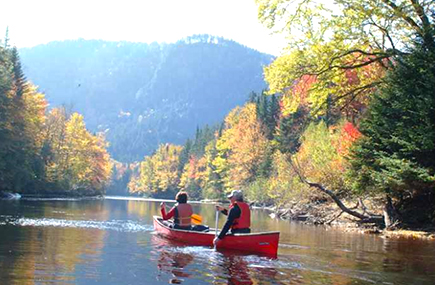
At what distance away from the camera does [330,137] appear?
45406mm

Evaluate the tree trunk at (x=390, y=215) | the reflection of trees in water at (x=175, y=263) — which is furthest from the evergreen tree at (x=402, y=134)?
the reflection of trees in water at (x=175, y=263)

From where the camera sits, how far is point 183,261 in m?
15.8

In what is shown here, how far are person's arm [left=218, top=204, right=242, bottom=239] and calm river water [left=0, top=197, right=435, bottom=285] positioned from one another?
0.76m

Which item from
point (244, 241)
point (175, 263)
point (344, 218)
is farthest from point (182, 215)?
point (344, 218)

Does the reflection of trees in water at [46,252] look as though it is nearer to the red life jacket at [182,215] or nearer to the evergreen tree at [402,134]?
the red life jacket at [182,215]

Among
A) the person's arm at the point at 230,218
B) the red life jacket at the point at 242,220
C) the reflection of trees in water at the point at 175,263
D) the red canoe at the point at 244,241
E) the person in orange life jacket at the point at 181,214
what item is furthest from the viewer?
the person in orange life jacket at the point at 181,214

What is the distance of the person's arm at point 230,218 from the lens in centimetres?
1803

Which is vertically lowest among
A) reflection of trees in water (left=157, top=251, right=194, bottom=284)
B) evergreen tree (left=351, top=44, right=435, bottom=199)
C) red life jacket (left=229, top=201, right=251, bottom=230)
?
reflection of trees in water (left=157, top=251, right=194, bottom=284)

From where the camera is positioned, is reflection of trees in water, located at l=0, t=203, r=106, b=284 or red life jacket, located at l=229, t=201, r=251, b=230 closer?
reflection of trees in water, located at l=0, t=203, r=106, b=284

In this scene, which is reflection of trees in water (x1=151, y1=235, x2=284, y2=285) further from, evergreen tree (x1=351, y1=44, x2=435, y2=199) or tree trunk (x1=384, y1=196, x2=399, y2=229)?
tree trunk (x1=384, y1=196, x2=399, y2=229)

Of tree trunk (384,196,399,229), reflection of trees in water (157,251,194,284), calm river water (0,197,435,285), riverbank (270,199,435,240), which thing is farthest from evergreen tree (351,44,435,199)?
reflection of trees in water (157,251,194,284)

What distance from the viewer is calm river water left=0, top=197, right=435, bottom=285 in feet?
42.0

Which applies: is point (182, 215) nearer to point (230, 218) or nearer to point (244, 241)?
point (230, 218)

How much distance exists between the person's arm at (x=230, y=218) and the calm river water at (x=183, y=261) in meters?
0.76
